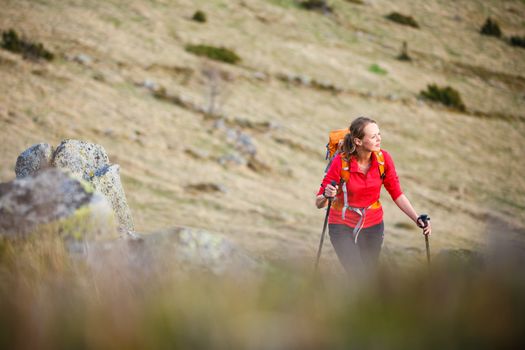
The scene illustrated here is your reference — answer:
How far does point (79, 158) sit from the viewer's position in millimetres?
7938

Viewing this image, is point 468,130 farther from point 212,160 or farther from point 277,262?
point 277,262

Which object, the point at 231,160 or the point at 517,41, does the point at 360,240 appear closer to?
the point at 231,160

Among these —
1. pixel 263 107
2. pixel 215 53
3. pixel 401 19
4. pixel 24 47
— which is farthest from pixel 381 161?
pixel 401 19

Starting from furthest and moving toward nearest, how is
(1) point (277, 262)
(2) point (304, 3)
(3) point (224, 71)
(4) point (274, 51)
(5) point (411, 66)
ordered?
(2) point (304, 3) → (5) point (411, 66) → (4) point (274, 51) → (3) point (224, 71) → (1) point (277, 262)

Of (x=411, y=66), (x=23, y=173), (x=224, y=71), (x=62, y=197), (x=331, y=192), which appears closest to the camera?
(x=62, y=197)

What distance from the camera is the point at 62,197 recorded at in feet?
12.1

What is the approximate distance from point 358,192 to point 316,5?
41.9 meters

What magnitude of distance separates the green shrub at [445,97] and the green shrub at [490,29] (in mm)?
18006

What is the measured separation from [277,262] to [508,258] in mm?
1105

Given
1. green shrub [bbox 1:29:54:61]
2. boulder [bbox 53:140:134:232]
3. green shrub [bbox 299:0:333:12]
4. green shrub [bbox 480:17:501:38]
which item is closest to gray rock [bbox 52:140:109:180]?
boulder [bbox 53:140:134:232]

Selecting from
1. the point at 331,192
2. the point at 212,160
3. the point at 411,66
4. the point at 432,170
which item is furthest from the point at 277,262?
the point at 411,66

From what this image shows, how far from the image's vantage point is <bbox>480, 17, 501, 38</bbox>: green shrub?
155 feet

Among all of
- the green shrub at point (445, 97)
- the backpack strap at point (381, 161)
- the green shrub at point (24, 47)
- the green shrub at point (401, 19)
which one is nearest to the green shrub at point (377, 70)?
the green shrub at point (445, 97)

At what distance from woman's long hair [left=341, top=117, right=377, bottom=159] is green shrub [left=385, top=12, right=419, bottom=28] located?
44.5 metres
